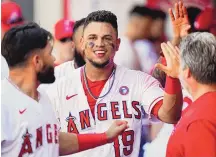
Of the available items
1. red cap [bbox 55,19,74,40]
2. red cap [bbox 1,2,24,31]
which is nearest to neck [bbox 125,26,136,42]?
red cap [bbox 55,19,74,40]

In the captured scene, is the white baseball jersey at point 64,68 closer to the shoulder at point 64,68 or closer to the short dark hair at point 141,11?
the shoulder at point 64,68

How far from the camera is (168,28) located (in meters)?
7.88

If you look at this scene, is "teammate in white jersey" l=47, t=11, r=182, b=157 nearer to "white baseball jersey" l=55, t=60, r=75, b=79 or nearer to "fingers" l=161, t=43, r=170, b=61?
"fingers" l=161, t=43, r=170, b=61

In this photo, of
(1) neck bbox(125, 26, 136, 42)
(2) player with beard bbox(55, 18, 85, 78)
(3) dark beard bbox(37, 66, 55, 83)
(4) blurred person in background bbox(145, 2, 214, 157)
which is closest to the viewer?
(3) dark beard bbox(37, 66, 55, 83)

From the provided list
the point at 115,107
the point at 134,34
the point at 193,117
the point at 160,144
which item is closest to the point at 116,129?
the point at 115,107

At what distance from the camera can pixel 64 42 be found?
6.27 m

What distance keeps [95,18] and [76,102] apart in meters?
0.45

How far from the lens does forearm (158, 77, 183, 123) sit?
4289 millimetres

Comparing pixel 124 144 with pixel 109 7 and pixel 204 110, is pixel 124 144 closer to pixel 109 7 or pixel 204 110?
pixel 204 110

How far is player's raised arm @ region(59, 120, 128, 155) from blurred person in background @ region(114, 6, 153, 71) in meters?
1.89

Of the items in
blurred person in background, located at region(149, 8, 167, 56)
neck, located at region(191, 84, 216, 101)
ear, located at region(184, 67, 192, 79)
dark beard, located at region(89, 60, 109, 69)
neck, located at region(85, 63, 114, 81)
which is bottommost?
blurred person in background, located at region(149, 8, 167, 56)

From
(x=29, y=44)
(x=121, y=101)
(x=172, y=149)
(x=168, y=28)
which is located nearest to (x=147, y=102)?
(x=121, y=101)

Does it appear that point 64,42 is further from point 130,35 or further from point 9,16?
point 130,35

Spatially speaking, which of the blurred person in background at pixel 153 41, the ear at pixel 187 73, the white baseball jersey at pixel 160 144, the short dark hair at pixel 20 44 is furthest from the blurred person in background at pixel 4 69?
the blurred person in background at pixel 153 41
